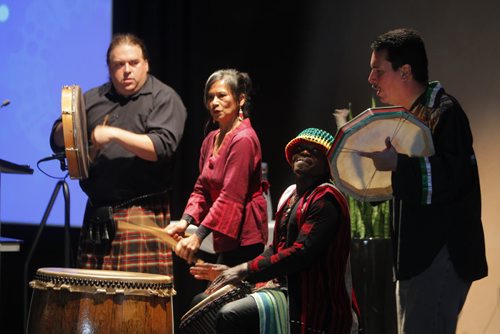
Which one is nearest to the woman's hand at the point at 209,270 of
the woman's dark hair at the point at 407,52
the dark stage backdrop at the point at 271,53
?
the woman's dark hair at the point at 407,52

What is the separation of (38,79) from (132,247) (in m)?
1.84

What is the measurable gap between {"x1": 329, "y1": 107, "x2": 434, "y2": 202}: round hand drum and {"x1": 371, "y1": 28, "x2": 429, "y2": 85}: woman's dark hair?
0.78ft

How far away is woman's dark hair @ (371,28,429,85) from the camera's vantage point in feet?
8.36

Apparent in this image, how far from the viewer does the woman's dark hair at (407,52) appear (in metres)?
2.55

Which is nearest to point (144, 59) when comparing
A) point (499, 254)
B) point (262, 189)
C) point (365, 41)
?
point (262, 189)

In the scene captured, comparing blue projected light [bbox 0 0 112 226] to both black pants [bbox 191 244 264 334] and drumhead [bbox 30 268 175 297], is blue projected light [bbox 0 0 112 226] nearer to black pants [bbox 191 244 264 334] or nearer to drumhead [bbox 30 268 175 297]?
drumhead [bbox 30 268 175 297]

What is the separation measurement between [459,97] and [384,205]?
73cm

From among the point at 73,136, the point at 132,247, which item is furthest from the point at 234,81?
the point at 132,247

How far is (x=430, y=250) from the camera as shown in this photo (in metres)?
2.39

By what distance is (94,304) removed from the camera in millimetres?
2777

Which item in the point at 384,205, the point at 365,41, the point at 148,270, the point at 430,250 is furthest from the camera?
the point at 365,41

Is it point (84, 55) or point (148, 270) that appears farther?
point (84, 55)

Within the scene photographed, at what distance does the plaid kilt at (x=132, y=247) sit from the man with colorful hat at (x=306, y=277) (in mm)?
538

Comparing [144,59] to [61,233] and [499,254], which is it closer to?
[61,233]
